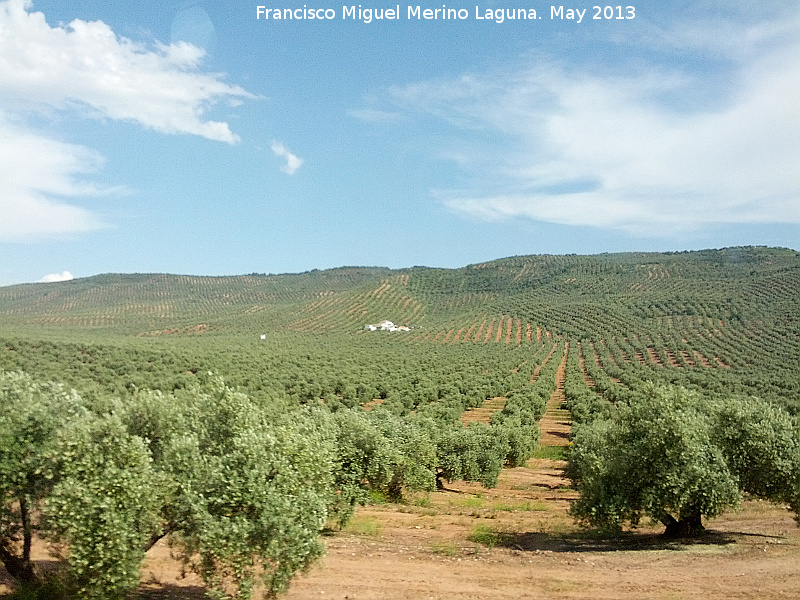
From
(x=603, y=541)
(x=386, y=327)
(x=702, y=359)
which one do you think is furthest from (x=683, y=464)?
(x=386, y=327)

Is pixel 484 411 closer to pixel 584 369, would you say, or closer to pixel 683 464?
pixel 584 369

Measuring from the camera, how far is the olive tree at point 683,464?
20734mm

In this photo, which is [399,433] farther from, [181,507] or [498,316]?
[498,316]

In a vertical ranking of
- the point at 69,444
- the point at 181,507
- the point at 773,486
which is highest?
the point at 69,444

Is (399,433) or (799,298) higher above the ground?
(799,298)

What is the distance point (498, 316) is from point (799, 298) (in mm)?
81652

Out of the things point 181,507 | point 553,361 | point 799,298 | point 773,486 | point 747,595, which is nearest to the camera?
point 181,507

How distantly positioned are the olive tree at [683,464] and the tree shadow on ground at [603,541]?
Answer: 81 cm

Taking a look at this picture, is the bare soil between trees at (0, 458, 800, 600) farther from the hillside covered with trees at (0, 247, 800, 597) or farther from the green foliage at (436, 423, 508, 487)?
the green foliage at (436, 423, 508, 487)

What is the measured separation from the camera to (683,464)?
2081 cm

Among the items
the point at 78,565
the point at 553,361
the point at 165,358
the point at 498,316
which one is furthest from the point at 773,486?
the point at 498,316

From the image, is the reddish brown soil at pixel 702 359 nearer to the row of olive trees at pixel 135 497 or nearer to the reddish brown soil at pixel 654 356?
the reddish brown soil at pixel 654 356

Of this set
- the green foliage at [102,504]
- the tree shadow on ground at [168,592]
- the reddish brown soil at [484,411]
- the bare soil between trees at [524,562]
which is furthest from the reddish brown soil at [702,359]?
the green foliage at [102,504]

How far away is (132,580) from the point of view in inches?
Answer: 519
